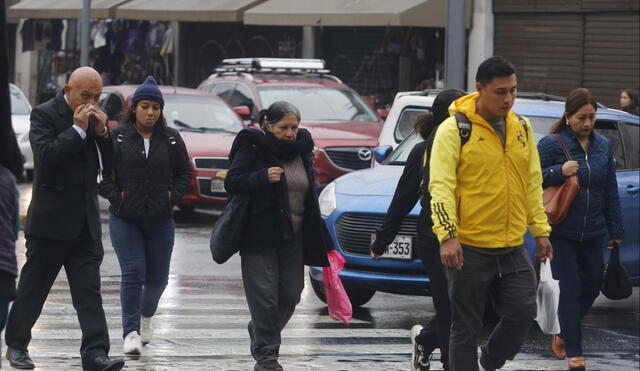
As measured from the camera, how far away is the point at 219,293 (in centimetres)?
1238

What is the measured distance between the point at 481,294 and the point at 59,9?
2880cm

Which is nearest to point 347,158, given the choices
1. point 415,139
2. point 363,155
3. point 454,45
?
point 363,155

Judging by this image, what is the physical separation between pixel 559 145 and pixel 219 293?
3810 millimetres

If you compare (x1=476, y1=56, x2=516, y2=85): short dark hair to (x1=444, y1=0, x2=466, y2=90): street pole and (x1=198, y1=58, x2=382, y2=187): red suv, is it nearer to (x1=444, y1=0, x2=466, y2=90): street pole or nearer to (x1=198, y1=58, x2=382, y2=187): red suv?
(x1=444, y1=0, x2=466, y2=90): street pole

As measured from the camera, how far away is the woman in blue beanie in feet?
30.2

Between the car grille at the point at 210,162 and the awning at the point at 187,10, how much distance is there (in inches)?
511

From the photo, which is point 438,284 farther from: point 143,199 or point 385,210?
point 385,210

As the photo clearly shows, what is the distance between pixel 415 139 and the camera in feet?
39.3

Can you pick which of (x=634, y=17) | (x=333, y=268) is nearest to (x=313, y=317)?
(x=333, y=268)

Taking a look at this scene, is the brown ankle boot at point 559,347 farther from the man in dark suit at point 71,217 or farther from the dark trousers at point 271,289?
the man in dark suit at point 71,217

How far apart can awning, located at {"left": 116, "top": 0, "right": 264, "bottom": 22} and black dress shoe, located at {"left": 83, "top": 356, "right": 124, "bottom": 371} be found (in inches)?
891

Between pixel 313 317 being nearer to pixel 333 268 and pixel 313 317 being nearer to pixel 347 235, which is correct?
pixel 347 235

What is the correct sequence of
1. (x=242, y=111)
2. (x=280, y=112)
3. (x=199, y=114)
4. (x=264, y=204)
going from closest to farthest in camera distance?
(x=264, y=204) < (x=280, y=112) < (x=199, y=114) < (x=242, y=111)

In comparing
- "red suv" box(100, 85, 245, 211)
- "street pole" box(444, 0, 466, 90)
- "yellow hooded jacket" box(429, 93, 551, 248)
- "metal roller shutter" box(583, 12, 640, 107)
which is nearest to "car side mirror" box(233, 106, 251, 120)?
"red suv" box(100, 85, 245, 211)
